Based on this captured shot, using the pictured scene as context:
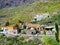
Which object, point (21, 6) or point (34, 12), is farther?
point (21, 6)

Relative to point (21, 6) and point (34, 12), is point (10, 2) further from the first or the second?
point (34, 12)

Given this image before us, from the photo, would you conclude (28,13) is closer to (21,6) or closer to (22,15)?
(22,15)

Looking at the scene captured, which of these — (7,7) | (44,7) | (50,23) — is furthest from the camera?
(7,7)

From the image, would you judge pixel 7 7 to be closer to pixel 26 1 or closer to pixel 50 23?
pixel 26 1

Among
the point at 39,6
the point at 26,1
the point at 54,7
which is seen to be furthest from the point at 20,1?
the point at 54,7

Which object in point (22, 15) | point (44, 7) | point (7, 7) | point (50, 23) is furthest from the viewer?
point (7, 7)

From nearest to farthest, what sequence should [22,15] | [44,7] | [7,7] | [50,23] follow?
[50,23]
[22,15]
[44,7]
[7,7]

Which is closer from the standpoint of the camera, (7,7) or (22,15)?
(22,15)

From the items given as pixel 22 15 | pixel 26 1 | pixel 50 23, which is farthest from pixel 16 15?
pixel 50 23
